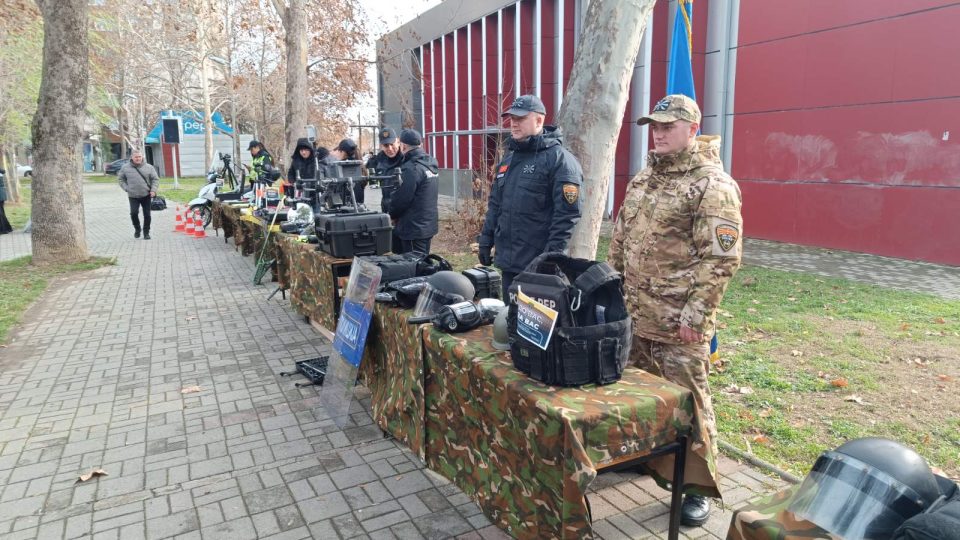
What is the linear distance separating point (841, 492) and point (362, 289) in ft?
10.7

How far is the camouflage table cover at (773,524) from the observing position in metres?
1.46

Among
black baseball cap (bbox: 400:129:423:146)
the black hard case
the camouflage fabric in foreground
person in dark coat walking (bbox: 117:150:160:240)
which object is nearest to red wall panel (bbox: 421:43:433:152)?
the camouflage fabric in foreground

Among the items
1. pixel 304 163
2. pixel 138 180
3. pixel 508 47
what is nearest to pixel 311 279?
pixel 304 163

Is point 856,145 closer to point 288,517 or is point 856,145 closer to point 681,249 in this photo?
point 681,249

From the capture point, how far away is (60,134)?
10.6 meters

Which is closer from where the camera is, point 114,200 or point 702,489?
point 702,489

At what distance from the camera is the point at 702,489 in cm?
275

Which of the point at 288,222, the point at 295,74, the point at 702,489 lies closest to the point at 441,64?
the point at 295,74

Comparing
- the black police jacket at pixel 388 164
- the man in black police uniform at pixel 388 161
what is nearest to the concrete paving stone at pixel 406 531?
the man in black police uniform at pixel 388 161

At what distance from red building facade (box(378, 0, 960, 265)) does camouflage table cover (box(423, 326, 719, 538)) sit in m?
9.64

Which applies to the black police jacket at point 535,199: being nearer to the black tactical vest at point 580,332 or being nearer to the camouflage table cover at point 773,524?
the black tactical vest at point 580,332

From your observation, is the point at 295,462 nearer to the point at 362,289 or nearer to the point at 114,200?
the point at 362,289

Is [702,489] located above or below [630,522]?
above

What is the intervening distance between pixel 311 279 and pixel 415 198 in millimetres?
1369
